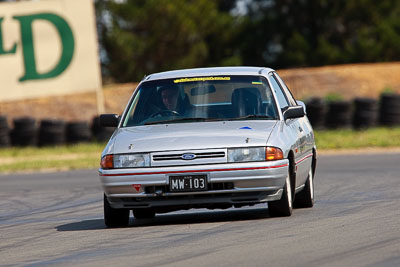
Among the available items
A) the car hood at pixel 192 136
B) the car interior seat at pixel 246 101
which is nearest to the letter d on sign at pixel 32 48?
the car interior seat at pixel 246 101

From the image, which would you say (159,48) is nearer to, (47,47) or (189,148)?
(47,47)

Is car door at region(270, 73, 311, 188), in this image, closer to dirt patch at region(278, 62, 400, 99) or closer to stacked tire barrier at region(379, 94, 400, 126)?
stacked tire barrier at region(379, 94, 400, 126)

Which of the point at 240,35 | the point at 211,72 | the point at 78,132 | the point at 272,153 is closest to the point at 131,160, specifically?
the point at 272,153

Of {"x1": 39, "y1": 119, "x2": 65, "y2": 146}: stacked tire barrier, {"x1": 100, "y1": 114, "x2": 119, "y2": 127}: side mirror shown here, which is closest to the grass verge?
{"x1": 39, "y1": 119, "x2": 65, "y2": 146}: stacked tire barrier

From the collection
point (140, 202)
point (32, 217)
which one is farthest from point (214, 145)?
point (32, 217)

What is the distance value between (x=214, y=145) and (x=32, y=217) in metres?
3.51

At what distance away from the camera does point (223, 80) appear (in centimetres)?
1035

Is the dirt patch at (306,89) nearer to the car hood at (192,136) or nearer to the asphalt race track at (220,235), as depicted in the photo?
the asphalt race track at (220,235)

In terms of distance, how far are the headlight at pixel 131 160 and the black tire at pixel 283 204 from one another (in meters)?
1.27

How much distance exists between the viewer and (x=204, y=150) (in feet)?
29.6

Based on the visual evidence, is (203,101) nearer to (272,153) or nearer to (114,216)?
(272,153)

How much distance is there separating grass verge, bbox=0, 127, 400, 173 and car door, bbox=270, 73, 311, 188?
12.5 meters

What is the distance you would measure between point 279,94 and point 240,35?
38658 mm

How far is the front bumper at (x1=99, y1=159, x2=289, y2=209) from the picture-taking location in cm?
896
